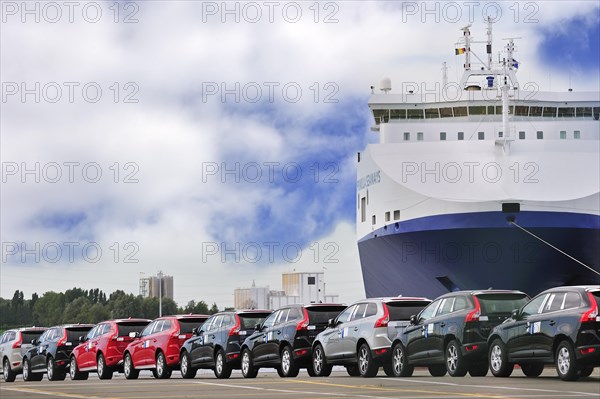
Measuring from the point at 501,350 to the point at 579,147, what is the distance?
28.4 m

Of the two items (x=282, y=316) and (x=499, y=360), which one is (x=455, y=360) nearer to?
(x=499, y=360)

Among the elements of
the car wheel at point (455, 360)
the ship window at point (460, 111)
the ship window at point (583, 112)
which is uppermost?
the ship window at point (460, 111)

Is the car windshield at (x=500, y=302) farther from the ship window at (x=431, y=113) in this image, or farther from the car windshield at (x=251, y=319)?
the ship window at (x=431, y=113)

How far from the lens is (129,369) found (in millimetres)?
26531

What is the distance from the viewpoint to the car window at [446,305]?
20125 millimetres

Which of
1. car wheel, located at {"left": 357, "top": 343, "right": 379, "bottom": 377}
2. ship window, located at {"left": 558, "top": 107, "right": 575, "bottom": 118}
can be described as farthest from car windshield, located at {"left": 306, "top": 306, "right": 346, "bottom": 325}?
ship window, located at {"left": 558, "top": 107, "right": 575, "bottom": 118}

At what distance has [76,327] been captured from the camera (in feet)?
100

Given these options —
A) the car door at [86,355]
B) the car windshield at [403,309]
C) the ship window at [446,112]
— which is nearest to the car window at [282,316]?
the car windshield at [403,309]

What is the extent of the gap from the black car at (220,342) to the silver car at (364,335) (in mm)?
2258

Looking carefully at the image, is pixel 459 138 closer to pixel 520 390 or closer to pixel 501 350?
pixel 501 350

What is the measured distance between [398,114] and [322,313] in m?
30.1

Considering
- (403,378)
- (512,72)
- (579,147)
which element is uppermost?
(512,72)

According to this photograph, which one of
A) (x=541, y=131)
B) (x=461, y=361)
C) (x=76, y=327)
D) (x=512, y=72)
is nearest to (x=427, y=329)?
(x=461, y=361)

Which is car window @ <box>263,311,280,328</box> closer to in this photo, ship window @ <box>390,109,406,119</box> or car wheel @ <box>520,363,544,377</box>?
car wheel @ <box>520,363,544,377</box>
